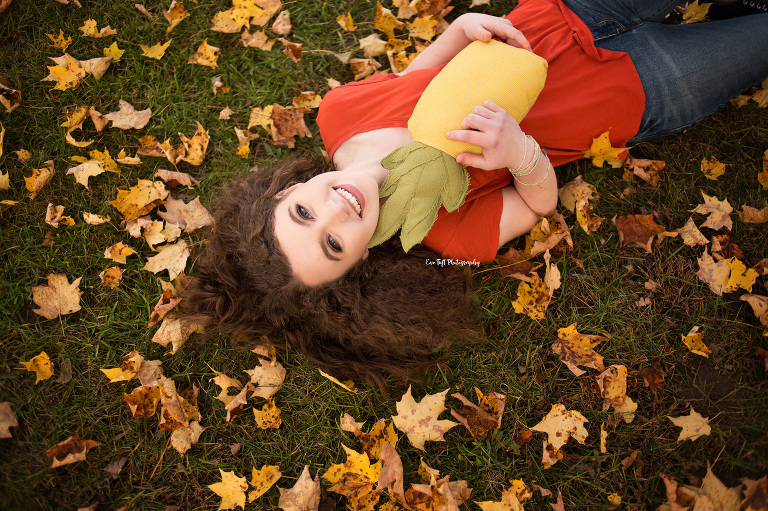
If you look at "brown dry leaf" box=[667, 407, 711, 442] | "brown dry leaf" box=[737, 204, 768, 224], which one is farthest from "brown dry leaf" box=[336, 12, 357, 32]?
"brown dry leaf" box=[667, 407, 711, 442]

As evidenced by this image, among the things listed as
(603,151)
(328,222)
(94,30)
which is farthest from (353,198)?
(94,30)

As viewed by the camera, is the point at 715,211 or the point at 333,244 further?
the point at 715,211

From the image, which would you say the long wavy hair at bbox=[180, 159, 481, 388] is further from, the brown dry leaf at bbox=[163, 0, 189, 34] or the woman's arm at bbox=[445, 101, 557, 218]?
the brown dry leaf at bbox=[163, 0, 189, 34]

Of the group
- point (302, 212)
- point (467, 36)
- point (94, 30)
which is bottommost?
point (302, 212)

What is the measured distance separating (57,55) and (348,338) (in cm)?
306

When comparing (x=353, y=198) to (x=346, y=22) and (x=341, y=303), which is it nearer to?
(x=341, y=303)

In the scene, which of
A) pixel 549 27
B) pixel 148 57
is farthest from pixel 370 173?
pixel 148 57

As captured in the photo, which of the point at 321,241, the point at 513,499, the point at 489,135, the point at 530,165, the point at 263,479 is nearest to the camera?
the point at 489,135

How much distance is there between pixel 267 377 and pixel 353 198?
136 centimetres

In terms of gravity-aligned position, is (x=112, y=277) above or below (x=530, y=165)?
below

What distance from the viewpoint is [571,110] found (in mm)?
2672

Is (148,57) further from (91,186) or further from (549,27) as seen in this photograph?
(549,27)

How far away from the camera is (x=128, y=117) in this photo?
3.38 m

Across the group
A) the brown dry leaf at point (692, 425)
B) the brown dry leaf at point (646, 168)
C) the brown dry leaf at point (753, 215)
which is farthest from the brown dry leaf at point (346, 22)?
the brown dry leaf at point (692, 425)
